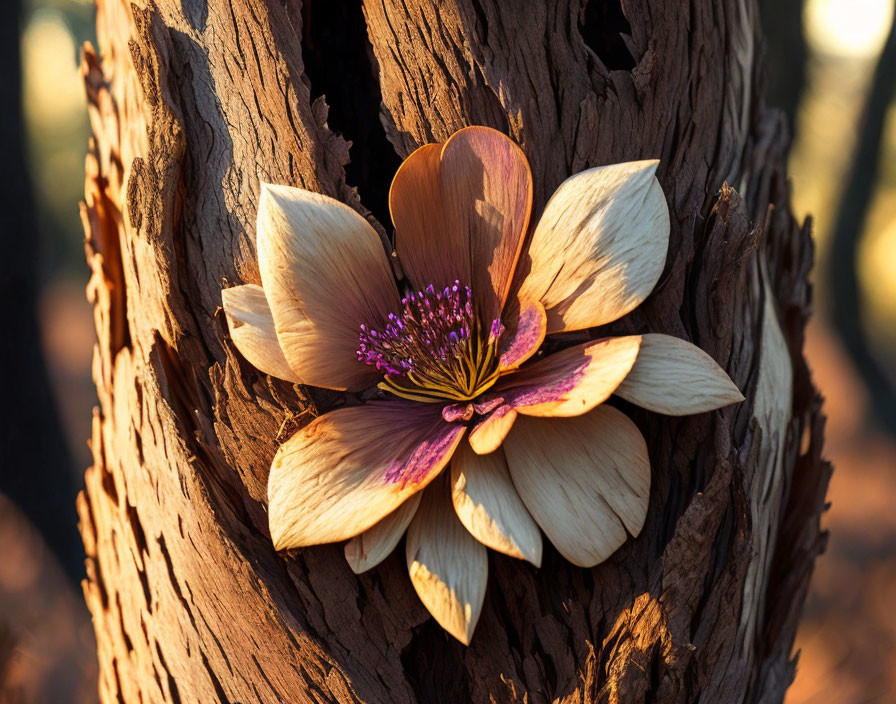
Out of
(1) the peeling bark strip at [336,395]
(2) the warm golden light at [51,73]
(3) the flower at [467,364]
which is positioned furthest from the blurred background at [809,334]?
(3) the flower at [467,364]

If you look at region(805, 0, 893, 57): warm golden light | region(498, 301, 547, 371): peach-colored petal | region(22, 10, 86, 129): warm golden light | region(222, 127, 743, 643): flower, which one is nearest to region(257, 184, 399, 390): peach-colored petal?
region(222, 127, 743, 643): flower

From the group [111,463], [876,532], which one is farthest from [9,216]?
[876,532]

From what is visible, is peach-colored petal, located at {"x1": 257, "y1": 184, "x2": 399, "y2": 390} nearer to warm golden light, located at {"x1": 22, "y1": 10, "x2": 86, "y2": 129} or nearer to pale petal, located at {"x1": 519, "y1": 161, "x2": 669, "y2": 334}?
pale petal, located at {"x1": 519, "y1": 161, "x2": 669, "y2": 334}

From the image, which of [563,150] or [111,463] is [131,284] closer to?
[111,463]

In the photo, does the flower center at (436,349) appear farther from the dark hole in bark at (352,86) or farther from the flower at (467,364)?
the dark hole in bark at (352,86)

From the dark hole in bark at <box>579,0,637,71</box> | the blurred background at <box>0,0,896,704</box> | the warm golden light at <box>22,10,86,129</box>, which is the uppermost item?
the warm golden light at <box>22,10,86,129</box>

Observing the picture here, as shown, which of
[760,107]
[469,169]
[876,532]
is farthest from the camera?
[876,532]
